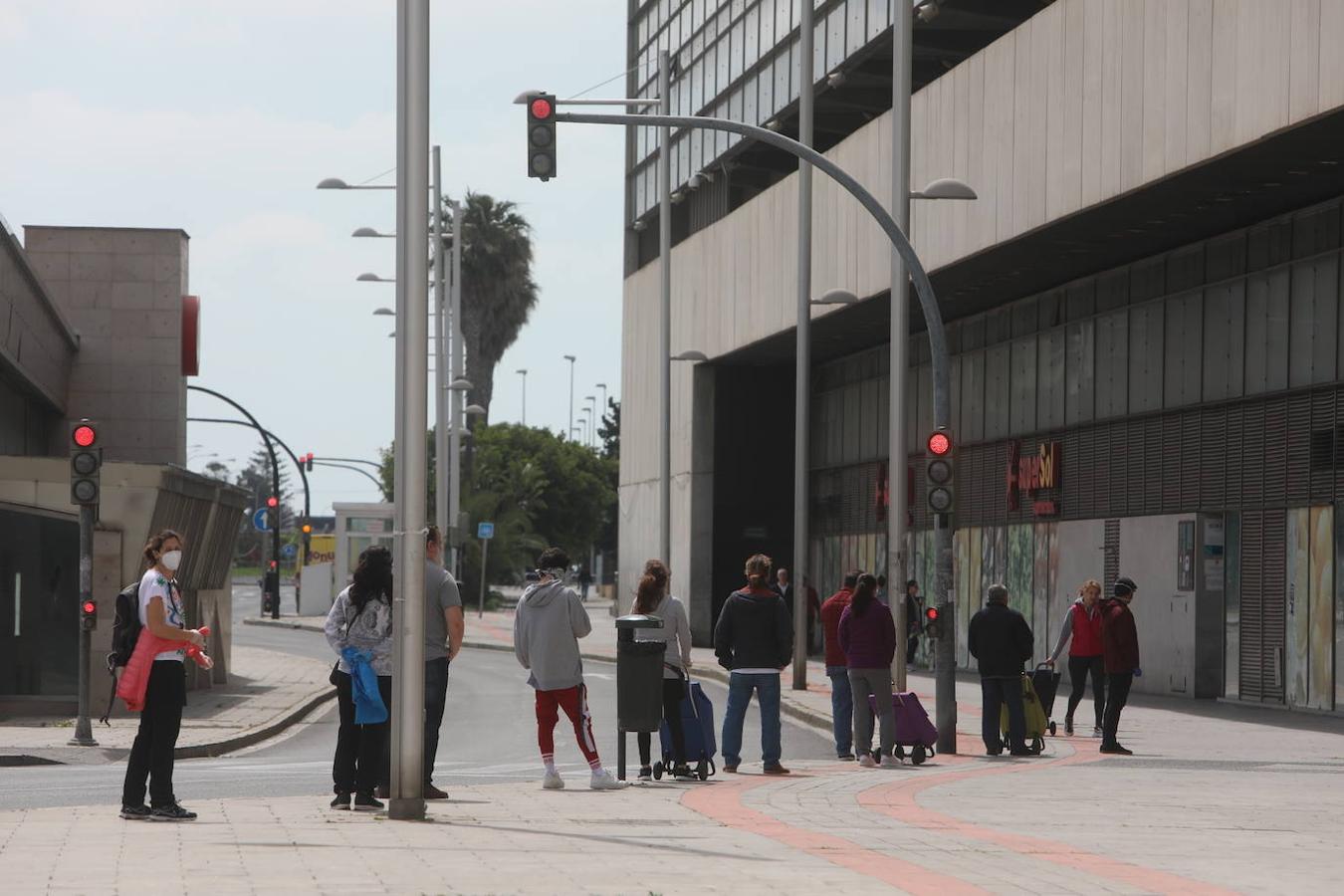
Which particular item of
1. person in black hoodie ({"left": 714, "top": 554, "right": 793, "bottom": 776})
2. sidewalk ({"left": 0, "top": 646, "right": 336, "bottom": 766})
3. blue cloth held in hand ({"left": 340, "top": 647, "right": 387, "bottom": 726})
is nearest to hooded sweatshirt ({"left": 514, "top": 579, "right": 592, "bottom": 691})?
blue cloth held in hand ({"left": 340, "top": 647, "right": 387, "bottom": 726})

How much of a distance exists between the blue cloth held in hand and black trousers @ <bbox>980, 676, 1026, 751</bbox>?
8.08 metres

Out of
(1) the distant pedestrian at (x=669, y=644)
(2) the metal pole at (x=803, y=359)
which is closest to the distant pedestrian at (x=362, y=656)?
(1) the distant pedestrian at (x=669, y=644)

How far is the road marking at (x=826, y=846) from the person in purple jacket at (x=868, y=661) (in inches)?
131

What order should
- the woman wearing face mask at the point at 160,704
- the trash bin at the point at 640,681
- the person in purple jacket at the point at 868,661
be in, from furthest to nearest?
the person in purple jacket at the point at 868,661 → the trash bin at the point at 640,681 → the woman wearing face mask at the point at 160,704

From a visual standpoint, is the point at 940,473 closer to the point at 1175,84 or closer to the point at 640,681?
the point at 640,681

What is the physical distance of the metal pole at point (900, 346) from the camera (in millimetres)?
22719

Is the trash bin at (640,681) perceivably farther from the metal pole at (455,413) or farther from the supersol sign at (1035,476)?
the metal pole at (455,413)

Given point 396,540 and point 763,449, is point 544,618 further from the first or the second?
point 763,449

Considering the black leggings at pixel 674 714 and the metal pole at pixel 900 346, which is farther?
the metal pole at pixel 900 346

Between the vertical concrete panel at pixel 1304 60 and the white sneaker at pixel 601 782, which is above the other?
the vertical concrete panel at pixel 1304 60

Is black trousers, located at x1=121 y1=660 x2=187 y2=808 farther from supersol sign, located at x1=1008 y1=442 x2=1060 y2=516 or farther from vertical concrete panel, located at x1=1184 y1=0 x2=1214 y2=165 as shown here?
supersol sign, located at x1=1008 y1=442 x2=1060 y2=516

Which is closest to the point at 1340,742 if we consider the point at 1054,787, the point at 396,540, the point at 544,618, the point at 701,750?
the point at 1054,787

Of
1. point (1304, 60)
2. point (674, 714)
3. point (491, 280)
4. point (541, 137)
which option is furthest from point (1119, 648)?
point (491, 280)

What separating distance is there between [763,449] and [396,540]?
36.0 metres
